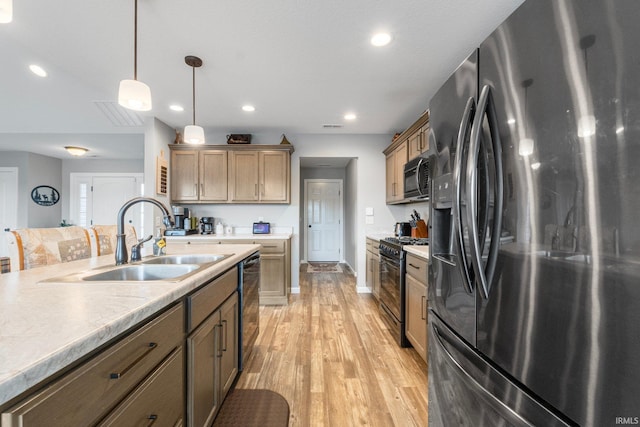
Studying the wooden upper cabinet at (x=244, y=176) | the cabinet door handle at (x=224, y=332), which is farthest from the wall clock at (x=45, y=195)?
the cabinet door handle at (x=224, y=332)

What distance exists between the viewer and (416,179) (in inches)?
101

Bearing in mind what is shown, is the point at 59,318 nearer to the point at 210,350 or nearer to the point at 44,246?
the point at 210,350

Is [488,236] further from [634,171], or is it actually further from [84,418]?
[84,418]

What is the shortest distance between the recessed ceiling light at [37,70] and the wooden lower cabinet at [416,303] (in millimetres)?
3911

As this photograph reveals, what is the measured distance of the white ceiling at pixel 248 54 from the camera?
1.78 m

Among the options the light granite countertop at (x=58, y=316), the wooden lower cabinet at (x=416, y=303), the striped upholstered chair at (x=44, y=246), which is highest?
the striped upholstered chair at (x=44, y=246)

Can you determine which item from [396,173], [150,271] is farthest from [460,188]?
[396,173]

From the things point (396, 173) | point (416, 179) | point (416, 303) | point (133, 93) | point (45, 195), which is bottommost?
point (416, 303)

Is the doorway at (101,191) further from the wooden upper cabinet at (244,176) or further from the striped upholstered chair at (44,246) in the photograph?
the striped upholstered chair at (44,246)

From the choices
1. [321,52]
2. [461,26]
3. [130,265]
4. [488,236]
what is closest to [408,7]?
[461,26]

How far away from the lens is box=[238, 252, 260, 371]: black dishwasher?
1930mm

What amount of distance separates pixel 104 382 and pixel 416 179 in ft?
8.18

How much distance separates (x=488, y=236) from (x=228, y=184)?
151 inches

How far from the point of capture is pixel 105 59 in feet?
7.70
